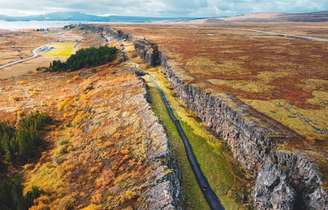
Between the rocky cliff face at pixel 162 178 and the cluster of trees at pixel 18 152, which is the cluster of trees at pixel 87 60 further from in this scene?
the rocky cliff face at pixel 162 178

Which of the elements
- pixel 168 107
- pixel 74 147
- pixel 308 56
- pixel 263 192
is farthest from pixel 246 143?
pixel 308 56

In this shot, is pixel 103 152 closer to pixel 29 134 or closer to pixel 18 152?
pixel 18 152

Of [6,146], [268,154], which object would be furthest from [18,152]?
[268,154]

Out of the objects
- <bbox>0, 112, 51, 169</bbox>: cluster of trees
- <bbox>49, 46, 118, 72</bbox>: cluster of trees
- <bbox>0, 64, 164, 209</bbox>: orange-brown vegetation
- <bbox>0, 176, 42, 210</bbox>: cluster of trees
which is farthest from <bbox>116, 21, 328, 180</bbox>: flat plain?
<bbox>49, 46, 118, 72</bbox>: cluster of trees

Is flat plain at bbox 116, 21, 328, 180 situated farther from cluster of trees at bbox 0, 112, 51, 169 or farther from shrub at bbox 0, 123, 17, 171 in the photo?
shrub at bbox 0, 123, 17, 171

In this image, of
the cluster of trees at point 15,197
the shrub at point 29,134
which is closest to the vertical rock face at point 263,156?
the cluster of trees at point 15,197
